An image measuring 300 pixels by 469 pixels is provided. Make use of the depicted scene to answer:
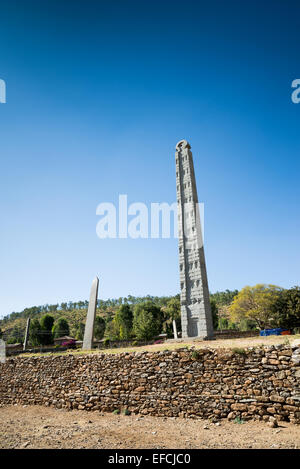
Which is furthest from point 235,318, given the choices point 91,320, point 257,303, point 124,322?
point 91,320

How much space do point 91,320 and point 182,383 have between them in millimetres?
9497

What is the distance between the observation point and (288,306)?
31156mm

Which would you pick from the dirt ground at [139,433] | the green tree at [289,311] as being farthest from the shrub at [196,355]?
the green tree at [289,311]

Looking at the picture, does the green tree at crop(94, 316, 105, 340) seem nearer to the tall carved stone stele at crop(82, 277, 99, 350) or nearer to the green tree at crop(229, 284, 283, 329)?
the green tree at crop(229, 284, 283, 329)

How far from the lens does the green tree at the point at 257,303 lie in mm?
40706

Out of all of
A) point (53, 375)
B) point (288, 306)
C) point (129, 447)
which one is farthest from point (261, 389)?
point (288, 306)

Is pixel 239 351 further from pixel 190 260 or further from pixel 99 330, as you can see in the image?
pixel 99 330

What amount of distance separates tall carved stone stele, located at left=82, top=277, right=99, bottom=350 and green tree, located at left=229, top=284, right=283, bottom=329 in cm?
3084

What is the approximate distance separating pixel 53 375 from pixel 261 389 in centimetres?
948

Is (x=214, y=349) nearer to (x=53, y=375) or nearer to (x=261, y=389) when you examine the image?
(x=261, y=389)

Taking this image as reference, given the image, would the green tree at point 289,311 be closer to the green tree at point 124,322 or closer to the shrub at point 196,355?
the shrub at point 196,355

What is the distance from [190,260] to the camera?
68.3 ft

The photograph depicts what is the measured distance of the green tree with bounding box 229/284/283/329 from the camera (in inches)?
1603
